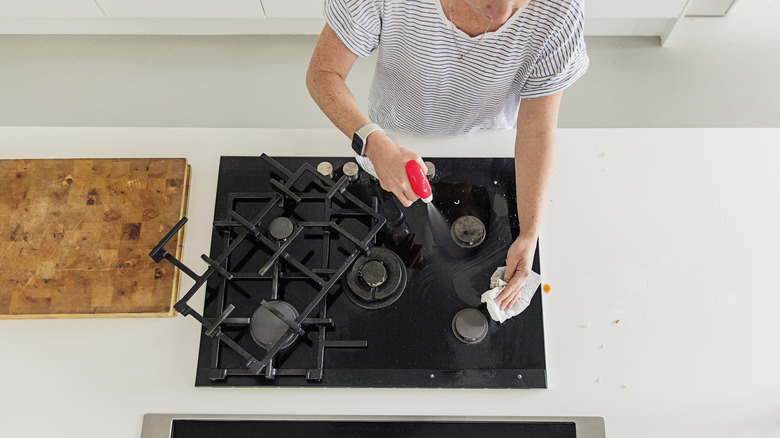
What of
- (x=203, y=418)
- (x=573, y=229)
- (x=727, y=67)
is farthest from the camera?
(x=727, y=67)

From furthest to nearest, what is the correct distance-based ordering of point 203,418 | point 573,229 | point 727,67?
point 727,67 → point 573,229 → point 203,418

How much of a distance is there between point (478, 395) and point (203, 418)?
468 mm

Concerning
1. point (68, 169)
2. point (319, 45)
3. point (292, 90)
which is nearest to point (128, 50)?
point (292, 90)

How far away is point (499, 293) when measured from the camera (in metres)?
0.92

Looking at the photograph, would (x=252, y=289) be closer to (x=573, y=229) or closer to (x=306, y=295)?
(x=306, y=295)

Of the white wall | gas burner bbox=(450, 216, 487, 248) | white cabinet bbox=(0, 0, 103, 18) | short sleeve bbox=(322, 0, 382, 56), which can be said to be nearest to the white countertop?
gas burner bbox=(450, 216, 487, 248)

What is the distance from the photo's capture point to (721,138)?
1054 mm

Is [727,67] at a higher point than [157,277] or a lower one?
higher

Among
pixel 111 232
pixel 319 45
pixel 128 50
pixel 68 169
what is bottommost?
pixel 111 232

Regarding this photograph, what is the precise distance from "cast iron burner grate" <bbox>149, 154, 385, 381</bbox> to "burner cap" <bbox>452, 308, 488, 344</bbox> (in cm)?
17

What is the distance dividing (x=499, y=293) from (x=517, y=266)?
64 mm

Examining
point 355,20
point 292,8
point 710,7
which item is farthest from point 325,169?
point 710,7

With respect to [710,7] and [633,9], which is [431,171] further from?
[710,7]

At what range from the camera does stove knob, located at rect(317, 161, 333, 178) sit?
40.4 inches
